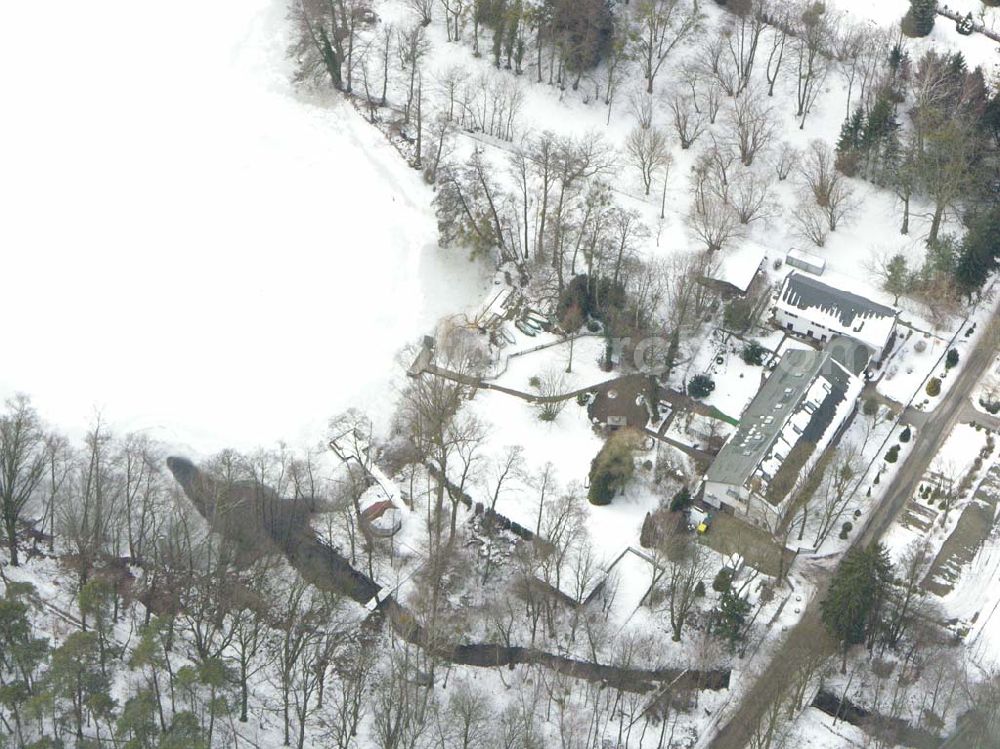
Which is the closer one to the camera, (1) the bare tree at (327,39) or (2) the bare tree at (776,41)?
(2) the bare tree at (776,41)

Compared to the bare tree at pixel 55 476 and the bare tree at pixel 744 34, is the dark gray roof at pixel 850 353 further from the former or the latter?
the bare tree at pixel 55 476

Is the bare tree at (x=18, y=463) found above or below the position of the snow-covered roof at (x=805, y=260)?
below

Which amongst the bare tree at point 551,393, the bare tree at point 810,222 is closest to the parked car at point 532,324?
the bare tree at point 551,393

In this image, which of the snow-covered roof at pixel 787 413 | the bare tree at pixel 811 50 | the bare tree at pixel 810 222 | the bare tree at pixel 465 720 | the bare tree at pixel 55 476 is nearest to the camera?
the bare tree at pixel 465 720

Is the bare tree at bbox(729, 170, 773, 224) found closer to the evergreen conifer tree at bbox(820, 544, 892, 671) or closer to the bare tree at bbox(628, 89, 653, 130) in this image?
the bare tree at bbox(628, 89, 653, 130)

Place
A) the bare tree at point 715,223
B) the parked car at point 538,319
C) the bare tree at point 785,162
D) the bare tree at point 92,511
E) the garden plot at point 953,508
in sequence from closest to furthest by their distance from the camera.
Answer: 1. the bare tree at point 92,511
2. the garden plot at point 953,508
3. the parked car at point 538,319
4. the bare tree at point 715,223
5. the bare tree at point 785,162

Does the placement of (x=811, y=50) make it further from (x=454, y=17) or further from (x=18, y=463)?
(x=18, y=463)

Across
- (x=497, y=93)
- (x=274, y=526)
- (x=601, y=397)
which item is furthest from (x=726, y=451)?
(x=497, y=93)
